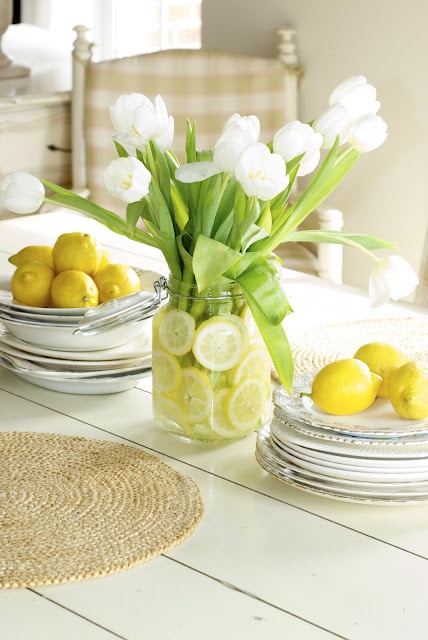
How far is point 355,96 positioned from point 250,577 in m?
0.50

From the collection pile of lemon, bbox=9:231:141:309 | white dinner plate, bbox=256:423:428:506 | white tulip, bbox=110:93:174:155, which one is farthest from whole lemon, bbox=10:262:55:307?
white dinner plate, bbox=256:423:428:506

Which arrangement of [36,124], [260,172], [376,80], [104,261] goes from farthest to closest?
[36,124] → [376,80] → [104,261] → [260,172]

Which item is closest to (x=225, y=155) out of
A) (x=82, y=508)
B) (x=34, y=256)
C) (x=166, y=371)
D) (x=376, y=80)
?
(x=166, y=371)

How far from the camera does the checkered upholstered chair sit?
9.25ft

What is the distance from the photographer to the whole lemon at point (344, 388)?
1032mm

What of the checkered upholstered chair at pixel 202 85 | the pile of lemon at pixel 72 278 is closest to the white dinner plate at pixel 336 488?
the pile of lemon at pixel 72 278

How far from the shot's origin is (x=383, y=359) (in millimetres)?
1103

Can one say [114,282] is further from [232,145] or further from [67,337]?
[232,145]

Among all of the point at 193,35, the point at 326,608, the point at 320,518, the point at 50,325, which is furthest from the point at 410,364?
the point at 193,35

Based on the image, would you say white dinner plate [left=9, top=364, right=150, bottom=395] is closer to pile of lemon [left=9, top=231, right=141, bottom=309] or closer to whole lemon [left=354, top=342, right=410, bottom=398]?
pile of lemon [left=9, top=231, right=141, bottom=309]

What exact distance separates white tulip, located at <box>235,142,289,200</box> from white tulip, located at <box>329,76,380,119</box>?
0.14m

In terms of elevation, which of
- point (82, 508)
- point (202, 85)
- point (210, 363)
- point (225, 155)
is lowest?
point (82, 508)

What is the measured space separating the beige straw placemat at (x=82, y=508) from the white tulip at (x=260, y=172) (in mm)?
299

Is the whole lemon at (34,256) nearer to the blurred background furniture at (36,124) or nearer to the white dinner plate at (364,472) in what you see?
the white dinner plate at (364,472)
